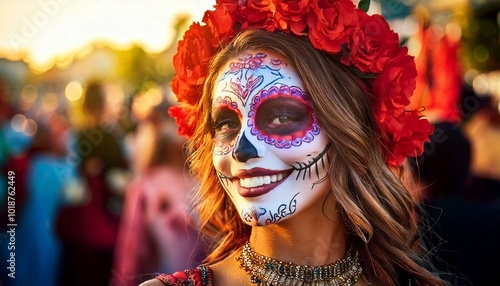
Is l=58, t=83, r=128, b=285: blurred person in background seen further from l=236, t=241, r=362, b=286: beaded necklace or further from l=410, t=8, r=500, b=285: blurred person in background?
l=236, t=241, r=362, b=286: beaded necklace

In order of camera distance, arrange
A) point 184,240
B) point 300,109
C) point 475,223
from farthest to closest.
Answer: point 184,240, point 475,223, point 300,109

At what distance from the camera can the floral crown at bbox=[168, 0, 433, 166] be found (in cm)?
234

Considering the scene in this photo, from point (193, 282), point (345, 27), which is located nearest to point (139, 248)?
point (193, 282)

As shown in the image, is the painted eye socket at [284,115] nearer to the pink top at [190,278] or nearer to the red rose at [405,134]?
the red rose at [405,134]

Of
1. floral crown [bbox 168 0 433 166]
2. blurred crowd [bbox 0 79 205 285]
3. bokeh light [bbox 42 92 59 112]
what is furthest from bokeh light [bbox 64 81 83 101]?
floral crown [bbox 168 0 433 166]

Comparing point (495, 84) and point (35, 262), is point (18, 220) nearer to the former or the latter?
point (35, 262)

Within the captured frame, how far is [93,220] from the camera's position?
16.4 ft

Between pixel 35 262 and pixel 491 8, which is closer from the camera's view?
pixel 35 262

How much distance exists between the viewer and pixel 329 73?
2346mm

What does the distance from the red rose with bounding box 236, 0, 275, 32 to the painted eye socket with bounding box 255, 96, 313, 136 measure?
0.24 metres

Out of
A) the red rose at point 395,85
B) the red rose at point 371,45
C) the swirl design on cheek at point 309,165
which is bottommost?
the swirl design on cheek at point 309,165

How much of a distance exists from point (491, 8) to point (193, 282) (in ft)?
19.1

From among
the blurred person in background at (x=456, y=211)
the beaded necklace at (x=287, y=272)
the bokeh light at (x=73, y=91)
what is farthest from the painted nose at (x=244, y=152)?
the bokeh light at (x=73, y=91)

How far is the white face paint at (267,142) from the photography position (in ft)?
7.41
